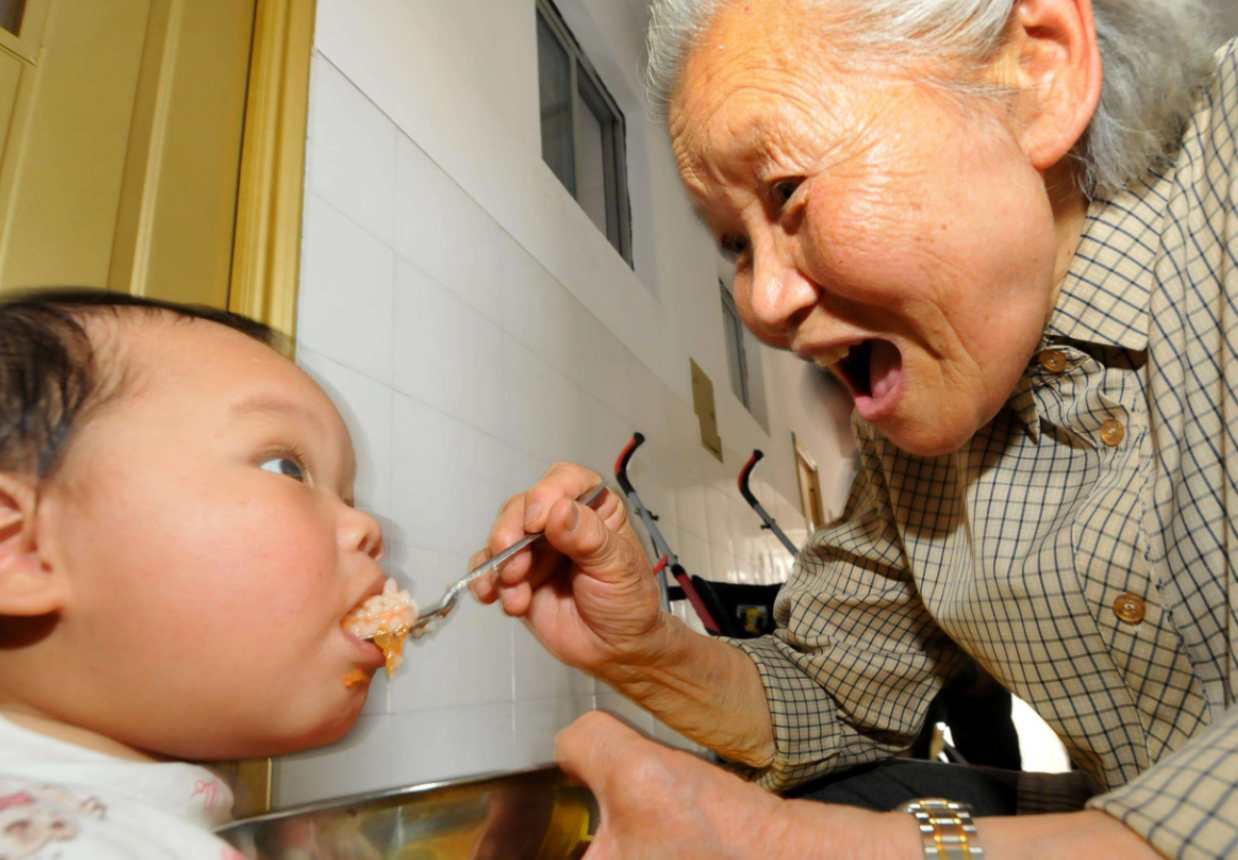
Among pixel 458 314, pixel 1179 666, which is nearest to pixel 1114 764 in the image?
pixel 1179 666

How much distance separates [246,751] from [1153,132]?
3.44 ft

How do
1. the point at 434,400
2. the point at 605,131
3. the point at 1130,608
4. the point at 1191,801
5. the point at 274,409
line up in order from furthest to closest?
1. the point at 605,131
2. the point at 434,400
3. the point at 1130,608
4. the point at 274,409
5. the point at 1191,801

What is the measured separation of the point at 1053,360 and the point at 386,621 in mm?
766

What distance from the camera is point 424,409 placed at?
53.3 inches

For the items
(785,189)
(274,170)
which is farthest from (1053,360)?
(274,170)

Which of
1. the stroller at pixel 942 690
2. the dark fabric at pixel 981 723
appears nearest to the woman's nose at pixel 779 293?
the stroller at pixel 942 690

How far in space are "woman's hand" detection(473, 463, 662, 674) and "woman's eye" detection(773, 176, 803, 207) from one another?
0.38 m

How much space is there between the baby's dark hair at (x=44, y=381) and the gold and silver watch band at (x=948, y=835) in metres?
0.65

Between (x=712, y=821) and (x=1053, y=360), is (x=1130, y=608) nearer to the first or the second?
(x=1053, y=360)

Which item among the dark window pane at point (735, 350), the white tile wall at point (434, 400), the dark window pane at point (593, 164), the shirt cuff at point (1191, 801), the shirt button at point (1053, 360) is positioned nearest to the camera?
the shirt cuff at point (1191, 801)

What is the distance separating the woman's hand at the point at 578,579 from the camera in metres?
0.82

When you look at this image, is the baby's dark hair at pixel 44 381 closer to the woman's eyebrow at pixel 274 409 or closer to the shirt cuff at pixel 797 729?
the woman's eyebrow at pixel 274 409

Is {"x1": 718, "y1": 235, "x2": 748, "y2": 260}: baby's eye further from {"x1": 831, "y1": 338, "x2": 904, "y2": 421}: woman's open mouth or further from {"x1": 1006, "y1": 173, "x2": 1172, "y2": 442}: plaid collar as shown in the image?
{"x1": 1006, "y1": 173, "x2": 1172, "y2": 442}: plaid collar

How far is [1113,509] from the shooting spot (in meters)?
0.81
